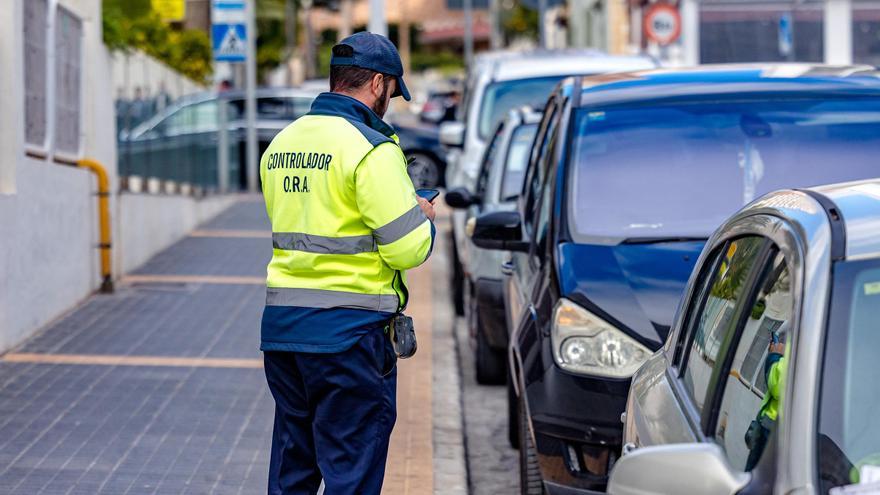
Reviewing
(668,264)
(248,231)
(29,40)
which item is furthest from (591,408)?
(248,231)

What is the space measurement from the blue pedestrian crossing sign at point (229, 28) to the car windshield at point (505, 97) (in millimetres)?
8836

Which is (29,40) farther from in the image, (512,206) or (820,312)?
(820,312)

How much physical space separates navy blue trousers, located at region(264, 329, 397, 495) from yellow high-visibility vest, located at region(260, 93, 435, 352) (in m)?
0.07

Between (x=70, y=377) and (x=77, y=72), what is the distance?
4.19 metres

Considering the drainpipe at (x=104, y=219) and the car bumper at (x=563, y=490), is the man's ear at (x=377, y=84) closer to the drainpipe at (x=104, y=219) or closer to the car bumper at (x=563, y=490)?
the car bumper at (x=563, y=490)

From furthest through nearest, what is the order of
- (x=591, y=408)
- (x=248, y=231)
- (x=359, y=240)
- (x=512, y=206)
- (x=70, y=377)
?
(x=248, y=231), (x=512, y=206), (x=70, y=377), (x=591, y=408), (x=359, y=240)

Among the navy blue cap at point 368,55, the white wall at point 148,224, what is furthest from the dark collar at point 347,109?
the white wall at point 148,224

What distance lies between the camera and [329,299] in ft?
15.5

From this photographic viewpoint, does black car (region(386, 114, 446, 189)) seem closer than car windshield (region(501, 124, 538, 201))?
No

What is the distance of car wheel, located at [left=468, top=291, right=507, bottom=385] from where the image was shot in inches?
367

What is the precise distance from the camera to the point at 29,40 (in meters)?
10.6

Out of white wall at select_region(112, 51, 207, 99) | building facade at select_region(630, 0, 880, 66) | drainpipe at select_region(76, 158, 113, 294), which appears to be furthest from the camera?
building facade at select_region(630, 0, 880, 66)

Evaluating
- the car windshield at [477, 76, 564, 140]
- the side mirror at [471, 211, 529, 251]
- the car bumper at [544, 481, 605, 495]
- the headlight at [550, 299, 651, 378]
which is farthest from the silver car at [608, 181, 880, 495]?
the car windshield at [477, 76, 564, 140]

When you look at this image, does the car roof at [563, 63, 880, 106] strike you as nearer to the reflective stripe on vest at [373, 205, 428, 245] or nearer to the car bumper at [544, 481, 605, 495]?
the car bumper at [544, 481, 605, 495]
